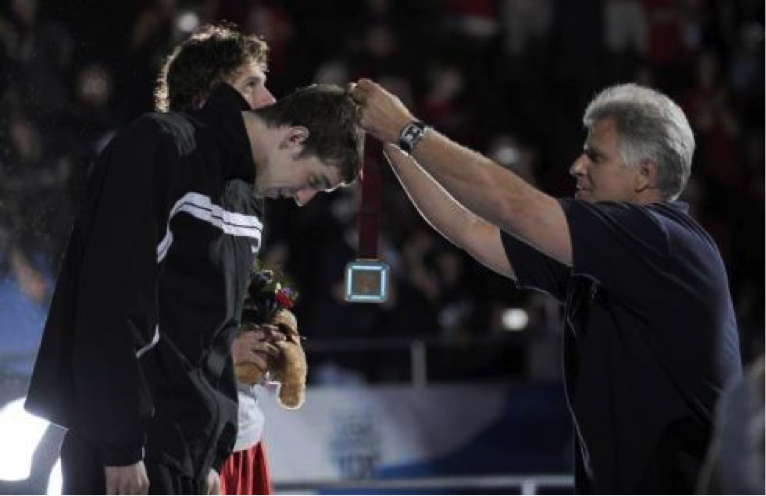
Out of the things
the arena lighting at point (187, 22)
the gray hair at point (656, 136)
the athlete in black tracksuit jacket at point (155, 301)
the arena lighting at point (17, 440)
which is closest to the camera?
the athlete in black tracksuit jacket at point (155, 301)

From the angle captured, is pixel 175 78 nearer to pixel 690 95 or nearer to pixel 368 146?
pixel 368 146

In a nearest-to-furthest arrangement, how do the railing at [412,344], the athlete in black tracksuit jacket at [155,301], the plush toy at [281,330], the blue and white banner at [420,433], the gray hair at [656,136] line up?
1. the athlete in black tracksuit jacket at [155,301]
2. the gray hair at [656,136]
3. the plush toy at [281,330]
4. the blue and white banner at [420,433]
5. the railing at [412,344]

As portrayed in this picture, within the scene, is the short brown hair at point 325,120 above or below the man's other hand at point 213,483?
above

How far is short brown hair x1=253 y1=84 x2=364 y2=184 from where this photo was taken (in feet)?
12.4

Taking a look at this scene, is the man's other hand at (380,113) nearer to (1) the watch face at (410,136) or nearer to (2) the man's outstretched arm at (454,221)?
(1) the watch face at (410,136)

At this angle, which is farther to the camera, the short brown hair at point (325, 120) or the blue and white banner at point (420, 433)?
the blue and white banner at point (420, 433)

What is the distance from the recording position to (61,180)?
178 inches

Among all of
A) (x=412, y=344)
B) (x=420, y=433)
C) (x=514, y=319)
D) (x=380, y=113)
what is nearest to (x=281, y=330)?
(x=380, y=113)

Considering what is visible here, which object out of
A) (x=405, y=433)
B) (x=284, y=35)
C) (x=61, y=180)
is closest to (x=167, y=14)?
(x=61, y=180)

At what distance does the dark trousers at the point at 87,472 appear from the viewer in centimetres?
342

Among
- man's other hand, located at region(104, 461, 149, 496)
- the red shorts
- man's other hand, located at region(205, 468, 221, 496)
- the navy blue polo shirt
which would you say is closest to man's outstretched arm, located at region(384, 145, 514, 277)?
the navy blue polo shirt

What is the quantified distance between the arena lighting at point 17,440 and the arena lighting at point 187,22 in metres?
1.55

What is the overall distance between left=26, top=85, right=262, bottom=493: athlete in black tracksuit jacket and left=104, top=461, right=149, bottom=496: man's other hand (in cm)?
2

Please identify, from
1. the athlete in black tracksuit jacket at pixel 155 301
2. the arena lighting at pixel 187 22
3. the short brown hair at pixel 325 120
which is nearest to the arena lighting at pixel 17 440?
the athlete in black tracksuit jacket at pixel 155 301
